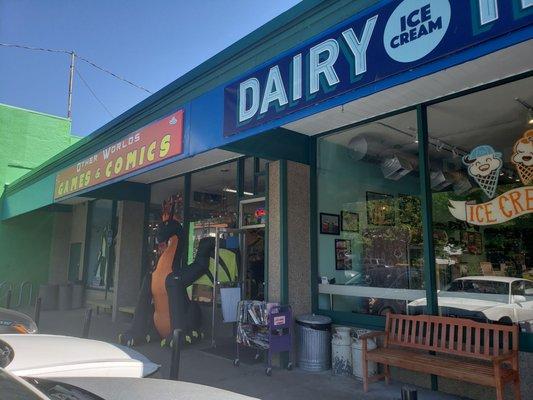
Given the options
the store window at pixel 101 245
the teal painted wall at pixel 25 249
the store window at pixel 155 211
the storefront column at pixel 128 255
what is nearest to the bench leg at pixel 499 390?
the store window at pixel 155 211

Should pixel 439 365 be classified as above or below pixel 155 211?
below

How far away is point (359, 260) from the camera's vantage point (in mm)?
6781

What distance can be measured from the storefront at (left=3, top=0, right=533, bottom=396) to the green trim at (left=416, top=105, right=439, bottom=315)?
2cm

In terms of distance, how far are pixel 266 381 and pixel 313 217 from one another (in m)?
2.62

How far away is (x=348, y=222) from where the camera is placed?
23.3 feet

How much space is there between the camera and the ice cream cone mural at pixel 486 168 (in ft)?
16.7

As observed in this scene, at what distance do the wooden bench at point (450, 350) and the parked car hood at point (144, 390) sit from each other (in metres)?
2.81

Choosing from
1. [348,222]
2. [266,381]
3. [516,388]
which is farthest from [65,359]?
[348,222]

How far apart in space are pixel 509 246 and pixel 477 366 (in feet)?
4.96

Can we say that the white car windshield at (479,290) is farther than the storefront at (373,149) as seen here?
Yes

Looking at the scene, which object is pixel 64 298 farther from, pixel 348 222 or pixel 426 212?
pixel 426 212

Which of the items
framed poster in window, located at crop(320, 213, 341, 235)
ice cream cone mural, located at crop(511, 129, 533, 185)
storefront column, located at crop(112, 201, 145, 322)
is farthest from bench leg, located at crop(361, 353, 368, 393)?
storefront column, located at crop(112, 201, 145, 322)

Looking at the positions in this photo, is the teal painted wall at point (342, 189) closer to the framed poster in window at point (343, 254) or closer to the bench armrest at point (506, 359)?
the framed poster in window at point (343, 254)

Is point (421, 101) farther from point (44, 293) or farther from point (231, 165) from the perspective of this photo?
point (44, 293)
